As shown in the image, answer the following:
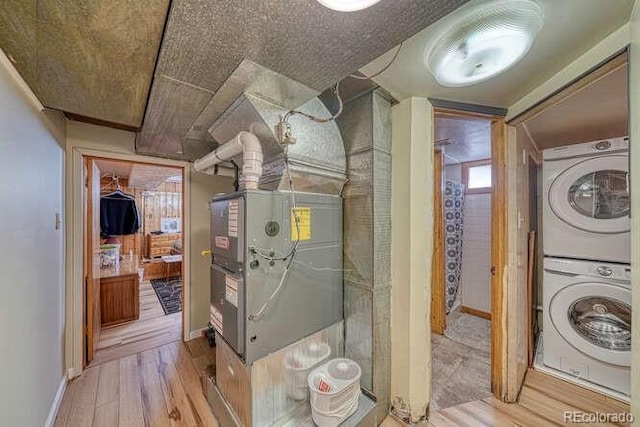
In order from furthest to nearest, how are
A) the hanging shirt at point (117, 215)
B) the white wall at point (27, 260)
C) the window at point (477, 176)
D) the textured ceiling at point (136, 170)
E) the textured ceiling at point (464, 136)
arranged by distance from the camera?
the hanging shirt at point (117, 215) → the window at point (477, 176) → the textured ceiling at point (136, 170) → the textured ceiling at point (464, 136) → the white wall at point (27, 260)

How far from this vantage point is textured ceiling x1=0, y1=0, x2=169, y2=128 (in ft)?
2.67

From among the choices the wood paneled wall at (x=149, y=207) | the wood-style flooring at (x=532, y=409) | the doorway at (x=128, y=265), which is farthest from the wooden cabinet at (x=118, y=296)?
the wood-style flooring at (x=532, y=409)

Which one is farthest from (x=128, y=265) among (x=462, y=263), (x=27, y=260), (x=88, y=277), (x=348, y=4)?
(x=462, y=263)

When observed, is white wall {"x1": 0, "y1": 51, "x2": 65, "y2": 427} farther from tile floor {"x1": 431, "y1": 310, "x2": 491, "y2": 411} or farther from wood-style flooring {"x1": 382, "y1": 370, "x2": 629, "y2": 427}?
tile floor {"x1": 431, "y1": 310, "x2": 491, "y2": 411}

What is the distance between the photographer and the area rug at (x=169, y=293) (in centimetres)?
367

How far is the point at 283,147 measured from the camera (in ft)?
4.37

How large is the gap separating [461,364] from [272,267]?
7.12 ft

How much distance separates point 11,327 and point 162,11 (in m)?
1.51

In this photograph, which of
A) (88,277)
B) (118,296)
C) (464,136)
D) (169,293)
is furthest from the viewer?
(169,293)

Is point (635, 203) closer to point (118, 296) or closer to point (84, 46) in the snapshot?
point (84, 46)

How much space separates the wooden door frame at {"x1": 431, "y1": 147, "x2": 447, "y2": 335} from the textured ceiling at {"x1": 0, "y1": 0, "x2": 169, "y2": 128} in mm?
2764

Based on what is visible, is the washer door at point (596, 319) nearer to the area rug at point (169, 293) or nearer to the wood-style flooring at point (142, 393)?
the wood-style flooring at point (142, 393)

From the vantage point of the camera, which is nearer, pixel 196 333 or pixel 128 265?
pixel 196 333

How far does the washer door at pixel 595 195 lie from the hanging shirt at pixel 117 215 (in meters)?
6.36
